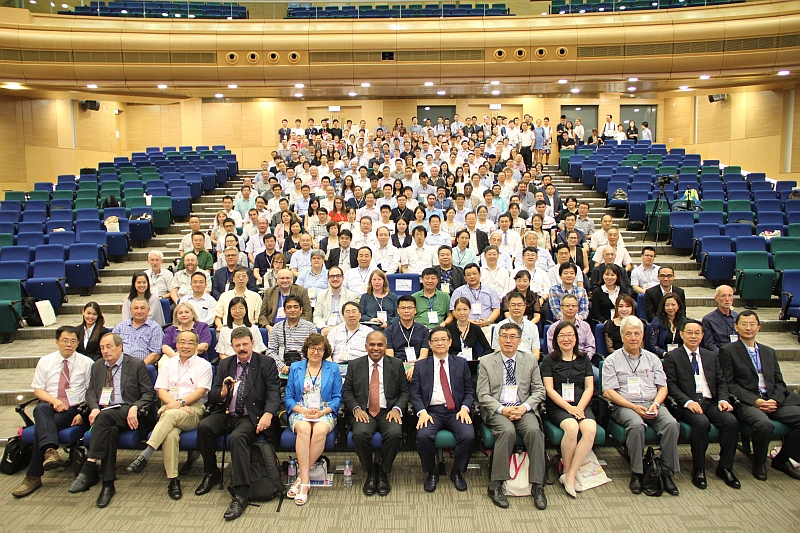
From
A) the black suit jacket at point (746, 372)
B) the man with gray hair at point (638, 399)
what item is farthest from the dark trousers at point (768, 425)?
the man with gray hair at point (638, 399)

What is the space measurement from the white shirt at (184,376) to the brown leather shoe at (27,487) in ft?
3.29

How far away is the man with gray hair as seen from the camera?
4.11 m

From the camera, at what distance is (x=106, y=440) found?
4.16 m

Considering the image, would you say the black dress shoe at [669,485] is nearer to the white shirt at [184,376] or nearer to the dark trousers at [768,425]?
the dark trousers at [768,425]

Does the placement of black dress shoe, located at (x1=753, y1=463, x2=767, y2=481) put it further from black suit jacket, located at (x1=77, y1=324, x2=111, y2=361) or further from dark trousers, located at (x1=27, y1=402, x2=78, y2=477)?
black suit jacket, located at (x1=77, y1=324, x2=111, y2=361)

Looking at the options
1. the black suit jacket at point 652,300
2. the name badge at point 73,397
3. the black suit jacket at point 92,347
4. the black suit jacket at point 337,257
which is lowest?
the name badge at point 73,397

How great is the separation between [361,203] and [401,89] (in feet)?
22.4

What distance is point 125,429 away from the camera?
4277 millimetres

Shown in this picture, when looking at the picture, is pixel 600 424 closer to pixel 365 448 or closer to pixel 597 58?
pixel 365 448

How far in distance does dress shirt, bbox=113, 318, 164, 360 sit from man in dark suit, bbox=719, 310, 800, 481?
454 centimetres

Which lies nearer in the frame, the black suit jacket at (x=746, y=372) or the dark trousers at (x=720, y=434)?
the dark trousers at (x=720, y=434)

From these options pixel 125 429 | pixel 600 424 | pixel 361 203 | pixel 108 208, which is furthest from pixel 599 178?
pixel 125 429

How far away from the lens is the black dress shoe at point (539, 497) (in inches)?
155

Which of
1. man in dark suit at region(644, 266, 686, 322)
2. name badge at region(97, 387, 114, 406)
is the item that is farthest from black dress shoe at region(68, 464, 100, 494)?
man in dark suit at region(644, 266, 686, 322)
